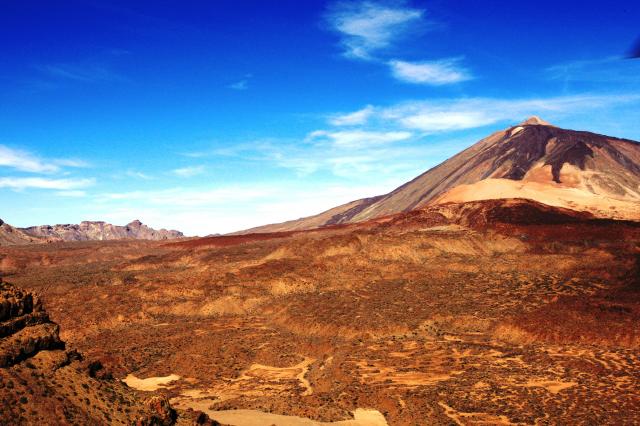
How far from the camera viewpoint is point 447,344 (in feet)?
117

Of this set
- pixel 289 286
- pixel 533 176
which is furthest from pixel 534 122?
pixel 289 286

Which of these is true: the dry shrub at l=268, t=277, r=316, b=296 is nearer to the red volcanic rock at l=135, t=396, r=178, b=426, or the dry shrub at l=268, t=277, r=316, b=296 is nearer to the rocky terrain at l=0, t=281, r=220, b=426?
the rocky terrain at l=0, t=281, r=220, b=426

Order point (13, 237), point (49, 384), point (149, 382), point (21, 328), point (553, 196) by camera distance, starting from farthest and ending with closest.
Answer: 1. point (13, 237)
2. point (553, 196)
3. point (149, 382)
4. point (21, 328)
5. point (49, 384)

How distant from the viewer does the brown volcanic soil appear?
2528 cm

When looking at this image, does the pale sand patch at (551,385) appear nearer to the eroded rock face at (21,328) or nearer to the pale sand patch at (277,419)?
the pale sand patch at (277,419)

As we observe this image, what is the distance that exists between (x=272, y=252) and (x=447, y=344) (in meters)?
42.5

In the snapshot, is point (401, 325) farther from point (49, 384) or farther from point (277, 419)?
point (49, 384)

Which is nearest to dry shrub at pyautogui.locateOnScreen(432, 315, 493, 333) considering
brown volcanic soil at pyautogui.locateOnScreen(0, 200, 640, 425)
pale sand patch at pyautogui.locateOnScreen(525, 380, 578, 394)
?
brown volcanic soil at pyautogui.locateOnScreen(0, 200, 640, 425)

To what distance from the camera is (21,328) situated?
1541 cm

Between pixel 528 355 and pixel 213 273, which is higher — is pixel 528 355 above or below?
below

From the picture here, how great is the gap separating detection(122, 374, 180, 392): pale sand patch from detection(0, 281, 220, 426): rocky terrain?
1410cm

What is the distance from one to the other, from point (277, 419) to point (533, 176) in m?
119

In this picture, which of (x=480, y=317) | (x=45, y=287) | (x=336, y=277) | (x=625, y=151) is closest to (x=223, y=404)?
(x=480, y=317)

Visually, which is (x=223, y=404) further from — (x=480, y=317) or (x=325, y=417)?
(x=480, y=317)
